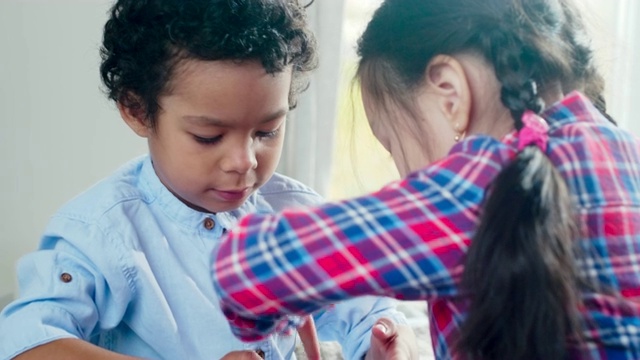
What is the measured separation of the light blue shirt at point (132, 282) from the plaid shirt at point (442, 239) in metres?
0.29

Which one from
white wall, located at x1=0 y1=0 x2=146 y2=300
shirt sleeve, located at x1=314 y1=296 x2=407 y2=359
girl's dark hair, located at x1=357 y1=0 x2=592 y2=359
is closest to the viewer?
girl's dark hair, located at x1=357 y1=0 x2=592 y2=359

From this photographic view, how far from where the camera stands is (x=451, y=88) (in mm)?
776

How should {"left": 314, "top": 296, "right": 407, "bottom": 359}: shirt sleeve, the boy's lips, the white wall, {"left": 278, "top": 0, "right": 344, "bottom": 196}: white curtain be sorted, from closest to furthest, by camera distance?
the boy's lips < {"left": 314, "top": 296, "right": 407, "bottom": 359}: shirt sleeve < the white wall < {"left": 278, "top": 0, "right": 344, "bottom": 196}: white curtain

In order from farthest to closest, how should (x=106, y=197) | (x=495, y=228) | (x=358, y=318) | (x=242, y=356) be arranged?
(x=358, y=318) < (x=106, y=197) < (x=242, y=356) < (x=495, y=228)

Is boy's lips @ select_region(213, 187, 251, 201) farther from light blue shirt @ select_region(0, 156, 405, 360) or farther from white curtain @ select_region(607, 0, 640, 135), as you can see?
Result: white curtain @ select_region(607, 0, 640, 135)

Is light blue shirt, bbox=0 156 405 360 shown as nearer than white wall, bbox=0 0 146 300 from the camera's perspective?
Yes

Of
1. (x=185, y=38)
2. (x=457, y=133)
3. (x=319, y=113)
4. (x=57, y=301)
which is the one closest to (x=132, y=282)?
(x=57, y=301)

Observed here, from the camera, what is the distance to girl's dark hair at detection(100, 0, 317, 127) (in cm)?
92

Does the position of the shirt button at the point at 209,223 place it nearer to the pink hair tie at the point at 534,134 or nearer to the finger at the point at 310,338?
the finger at the point at 310,338

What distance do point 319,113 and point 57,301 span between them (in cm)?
107

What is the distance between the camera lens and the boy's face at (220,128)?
93 cm

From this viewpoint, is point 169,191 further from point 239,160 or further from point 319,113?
point 319,113

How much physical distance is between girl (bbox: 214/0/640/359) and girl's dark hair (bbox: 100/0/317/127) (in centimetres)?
24

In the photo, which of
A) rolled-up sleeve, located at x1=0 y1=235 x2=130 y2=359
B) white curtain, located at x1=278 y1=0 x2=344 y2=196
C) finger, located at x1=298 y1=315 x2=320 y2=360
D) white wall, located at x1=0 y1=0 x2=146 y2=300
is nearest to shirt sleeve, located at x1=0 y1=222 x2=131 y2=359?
rolled-up sleeve, located at x1=0 y1=235 x2=130 y2=359
